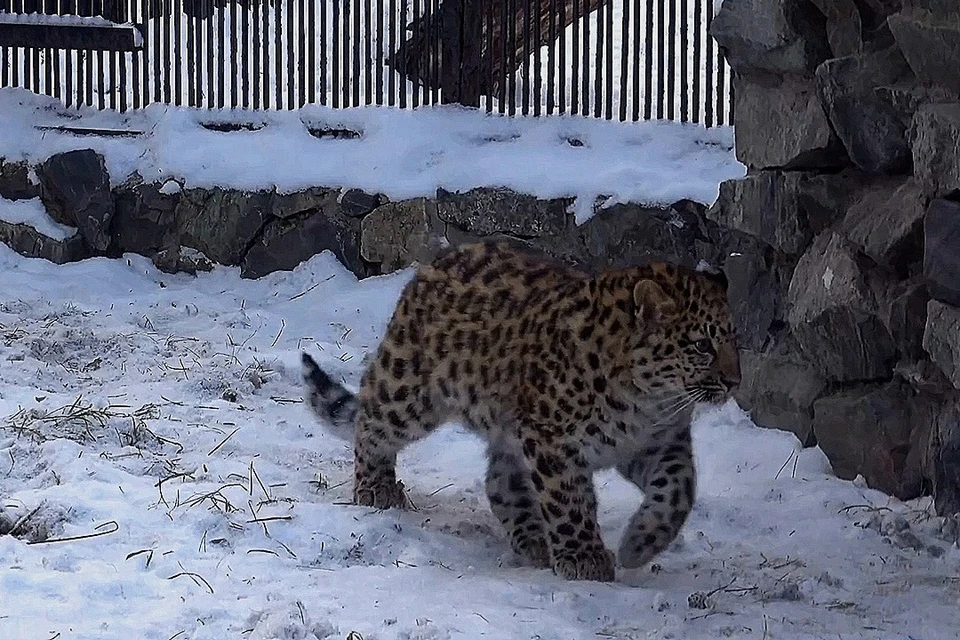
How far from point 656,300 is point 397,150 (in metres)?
4.50

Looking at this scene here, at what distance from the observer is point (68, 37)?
1033cm

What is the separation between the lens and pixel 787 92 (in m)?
6.37

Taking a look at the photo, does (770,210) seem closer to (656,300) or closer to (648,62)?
(656,300)

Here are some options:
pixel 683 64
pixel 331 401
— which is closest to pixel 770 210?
pixel 331 401

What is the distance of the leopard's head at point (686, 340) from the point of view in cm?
498

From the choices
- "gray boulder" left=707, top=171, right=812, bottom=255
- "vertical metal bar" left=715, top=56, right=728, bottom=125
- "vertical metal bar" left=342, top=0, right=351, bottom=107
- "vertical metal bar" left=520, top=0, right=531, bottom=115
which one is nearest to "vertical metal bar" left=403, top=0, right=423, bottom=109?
"vertical metal bar" left=342, top=0, right=351, bottom=107

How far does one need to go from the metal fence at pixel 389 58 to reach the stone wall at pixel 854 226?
2379 mm

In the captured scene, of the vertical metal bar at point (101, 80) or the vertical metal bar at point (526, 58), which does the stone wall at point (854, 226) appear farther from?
the vertical metal bar at point (101, 80)

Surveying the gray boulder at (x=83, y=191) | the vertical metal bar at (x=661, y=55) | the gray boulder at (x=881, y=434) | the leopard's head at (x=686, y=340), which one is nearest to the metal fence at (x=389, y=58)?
the vertical metal bar at (x=661, y=55)

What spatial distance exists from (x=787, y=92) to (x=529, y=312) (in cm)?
165

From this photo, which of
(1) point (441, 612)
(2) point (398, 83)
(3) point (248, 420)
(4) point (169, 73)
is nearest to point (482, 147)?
(2) point (398, 83)

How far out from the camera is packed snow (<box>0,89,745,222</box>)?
27.7 ft

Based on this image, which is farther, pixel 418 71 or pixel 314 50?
pixel 314 50

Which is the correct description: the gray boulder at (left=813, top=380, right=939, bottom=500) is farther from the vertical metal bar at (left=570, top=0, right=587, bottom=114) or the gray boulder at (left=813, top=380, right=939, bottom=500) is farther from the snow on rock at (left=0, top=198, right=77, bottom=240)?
the snow on rock at (left=0, top=198, right=77, bottom=240)
